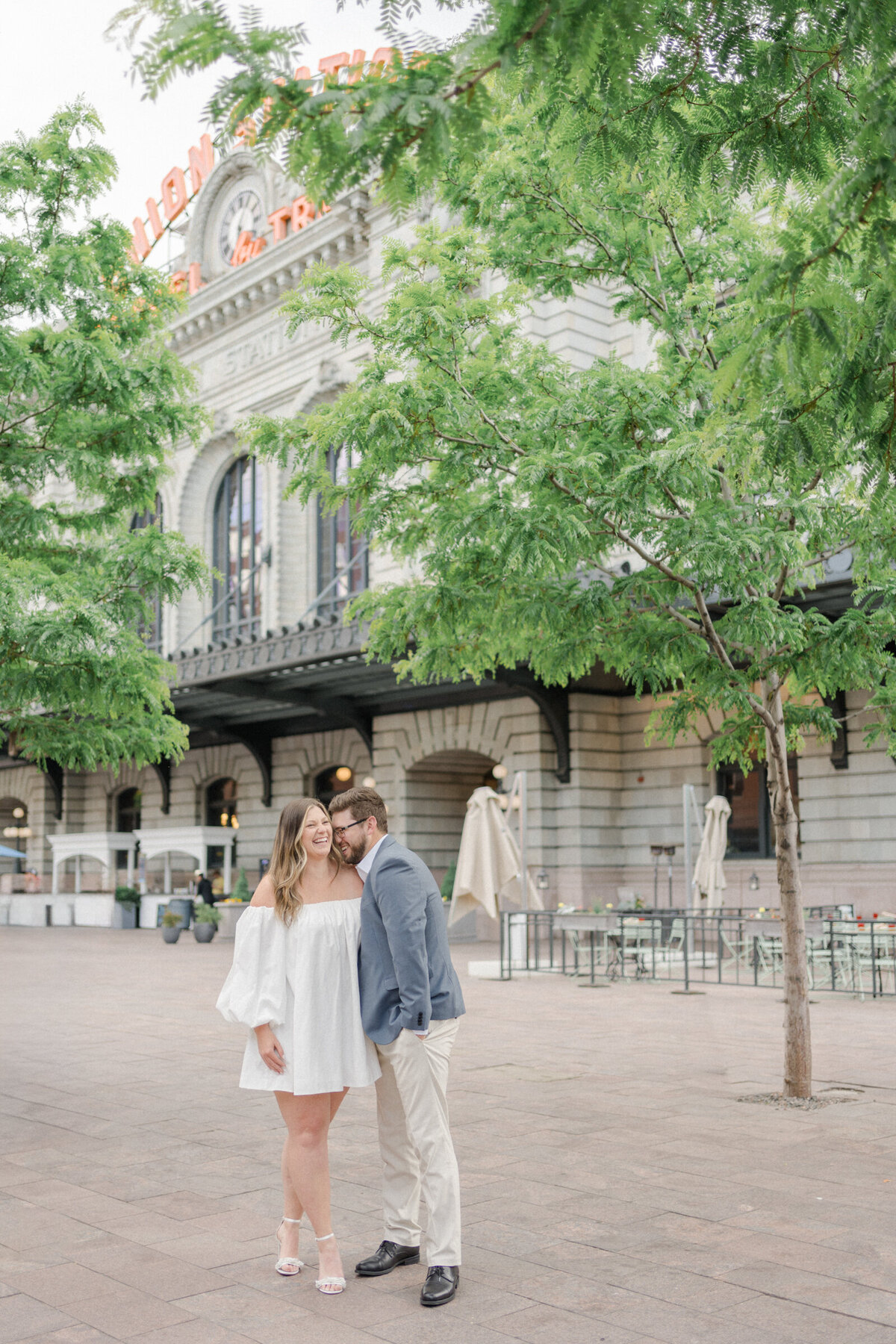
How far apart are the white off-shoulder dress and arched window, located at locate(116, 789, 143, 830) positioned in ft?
119

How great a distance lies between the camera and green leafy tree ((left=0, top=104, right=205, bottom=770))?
9.88 meters

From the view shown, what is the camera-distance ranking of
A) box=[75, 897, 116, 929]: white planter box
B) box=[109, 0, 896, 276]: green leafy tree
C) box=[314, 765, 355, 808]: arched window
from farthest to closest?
box=[75, 897, 116, 929]: white planter box < box=[314, 765, 355, 808]: arched window < box=[109, 0, 896, 276]: green leafy tree

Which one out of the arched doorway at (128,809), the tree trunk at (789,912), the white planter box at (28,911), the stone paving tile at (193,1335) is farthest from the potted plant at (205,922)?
the stone paving tile at (193,1335)

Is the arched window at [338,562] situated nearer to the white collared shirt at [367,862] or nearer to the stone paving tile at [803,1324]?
the white collared shirt at [367,862]

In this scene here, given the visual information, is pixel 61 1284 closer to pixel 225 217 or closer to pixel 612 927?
pixel 612 927

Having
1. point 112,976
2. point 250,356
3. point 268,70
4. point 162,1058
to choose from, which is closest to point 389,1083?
point 268,70

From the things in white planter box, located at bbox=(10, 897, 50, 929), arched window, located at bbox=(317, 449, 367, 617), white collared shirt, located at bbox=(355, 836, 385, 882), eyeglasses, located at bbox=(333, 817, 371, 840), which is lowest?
white planter box, located at bbox=(10, 897, 50, 929)

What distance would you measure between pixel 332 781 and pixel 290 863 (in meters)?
28.7

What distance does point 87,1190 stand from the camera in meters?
6.43

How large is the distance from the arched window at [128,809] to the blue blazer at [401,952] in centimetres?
3645

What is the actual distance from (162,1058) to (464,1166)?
187 inches

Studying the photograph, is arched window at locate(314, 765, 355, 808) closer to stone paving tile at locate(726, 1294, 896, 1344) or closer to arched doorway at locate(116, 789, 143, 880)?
arched doorway at locate(116, 789, 143, 880)

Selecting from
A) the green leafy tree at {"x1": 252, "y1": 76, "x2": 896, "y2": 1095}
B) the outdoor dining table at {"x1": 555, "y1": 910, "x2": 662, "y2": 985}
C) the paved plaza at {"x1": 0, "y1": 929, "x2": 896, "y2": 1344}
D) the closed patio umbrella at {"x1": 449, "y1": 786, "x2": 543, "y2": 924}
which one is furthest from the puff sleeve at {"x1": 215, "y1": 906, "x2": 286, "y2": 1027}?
the outdoor dining table at {"x1": 555, "y1": 910, "x2": 662, "y2": 985}

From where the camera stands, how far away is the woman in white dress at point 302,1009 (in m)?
4.85
